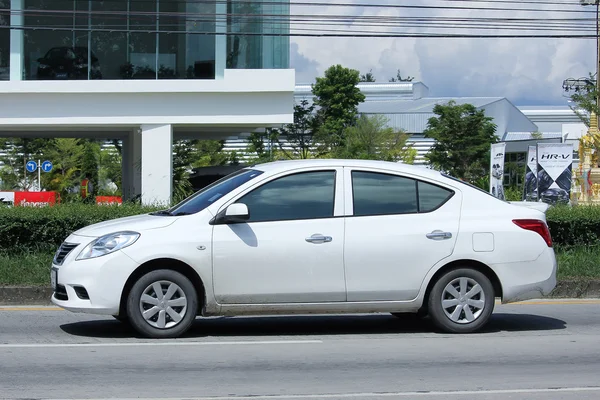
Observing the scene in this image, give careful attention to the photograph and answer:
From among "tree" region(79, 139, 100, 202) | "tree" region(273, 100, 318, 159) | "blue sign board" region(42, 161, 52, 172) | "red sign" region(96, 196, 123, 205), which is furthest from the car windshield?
"tree" region(79, 139, 100, 202)

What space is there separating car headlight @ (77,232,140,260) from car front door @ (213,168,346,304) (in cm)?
80

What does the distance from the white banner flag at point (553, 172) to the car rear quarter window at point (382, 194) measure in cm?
1249

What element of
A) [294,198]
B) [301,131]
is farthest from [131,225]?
[301,131]

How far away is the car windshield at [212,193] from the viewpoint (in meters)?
8.77

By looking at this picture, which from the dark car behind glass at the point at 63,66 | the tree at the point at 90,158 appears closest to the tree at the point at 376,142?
the tree at the point at 90,158

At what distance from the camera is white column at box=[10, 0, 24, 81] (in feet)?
83.3

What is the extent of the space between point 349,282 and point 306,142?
4658cm

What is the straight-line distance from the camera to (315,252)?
8.59 metres

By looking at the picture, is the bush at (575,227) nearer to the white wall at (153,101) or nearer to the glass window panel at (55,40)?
the white wall at (153,101)

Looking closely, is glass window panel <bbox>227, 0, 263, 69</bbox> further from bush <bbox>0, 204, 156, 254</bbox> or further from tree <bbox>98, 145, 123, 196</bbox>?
tree <bbox>98, 145, 123, 196</bbox>

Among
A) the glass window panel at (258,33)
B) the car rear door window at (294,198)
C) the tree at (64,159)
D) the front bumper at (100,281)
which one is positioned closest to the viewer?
the front bumper at (100,281)

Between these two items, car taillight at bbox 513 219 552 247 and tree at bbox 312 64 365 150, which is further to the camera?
tree at bbox 312 64 365 150

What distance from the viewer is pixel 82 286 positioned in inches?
328

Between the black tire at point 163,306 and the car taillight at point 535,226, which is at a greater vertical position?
the car taillight at point 535,226
